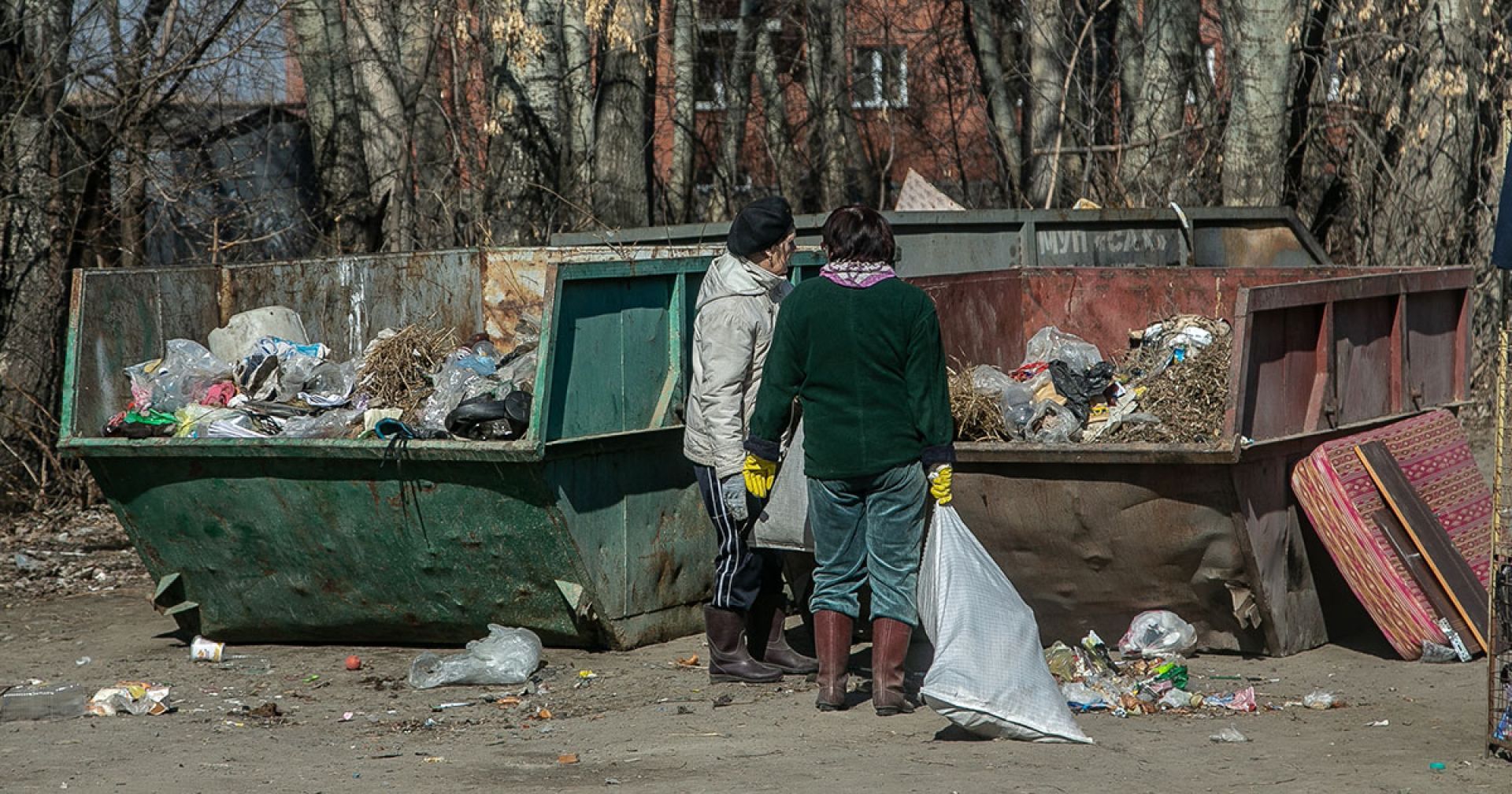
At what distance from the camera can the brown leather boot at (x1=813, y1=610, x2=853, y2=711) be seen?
206 inches

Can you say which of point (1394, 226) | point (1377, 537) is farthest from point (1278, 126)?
point (1377, 537)

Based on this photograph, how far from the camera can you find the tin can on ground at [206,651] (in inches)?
255

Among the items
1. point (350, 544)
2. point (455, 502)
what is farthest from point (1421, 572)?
point (350, 544)

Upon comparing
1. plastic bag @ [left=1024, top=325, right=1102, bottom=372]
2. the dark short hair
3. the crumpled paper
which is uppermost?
the dark short hair

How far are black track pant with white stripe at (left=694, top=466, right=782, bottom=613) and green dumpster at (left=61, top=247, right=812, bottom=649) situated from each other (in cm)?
50

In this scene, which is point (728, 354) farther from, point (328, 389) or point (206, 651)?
point (206, 651)

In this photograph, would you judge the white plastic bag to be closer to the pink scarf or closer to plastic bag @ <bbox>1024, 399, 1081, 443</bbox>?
the pink scarf

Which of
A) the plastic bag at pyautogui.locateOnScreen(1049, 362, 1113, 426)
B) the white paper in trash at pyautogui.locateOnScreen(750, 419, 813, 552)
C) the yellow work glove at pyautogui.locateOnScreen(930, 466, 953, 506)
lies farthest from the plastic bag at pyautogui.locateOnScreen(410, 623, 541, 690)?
the plastic bag at pyautogui.locateOnScreen(1049, 362, 1113, 426)

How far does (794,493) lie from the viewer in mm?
5492

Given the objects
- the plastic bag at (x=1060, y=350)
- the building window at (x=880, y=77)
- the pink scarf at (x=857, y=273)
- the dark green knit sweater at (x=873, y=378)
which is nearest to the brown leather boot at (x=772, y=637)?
the dark green knit sweater at (x=873, y=378)

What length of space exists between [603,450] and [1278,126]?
6939 mm

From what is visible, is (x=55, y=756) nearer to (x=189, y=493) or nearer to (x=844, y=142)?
(x=189, y=493)

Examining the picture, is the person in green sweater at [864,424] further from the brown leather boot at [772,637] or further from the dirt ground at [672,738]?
the brown leather boot at [772,637]

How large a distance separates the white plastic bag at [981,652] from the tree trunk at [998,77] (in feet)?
34.1
